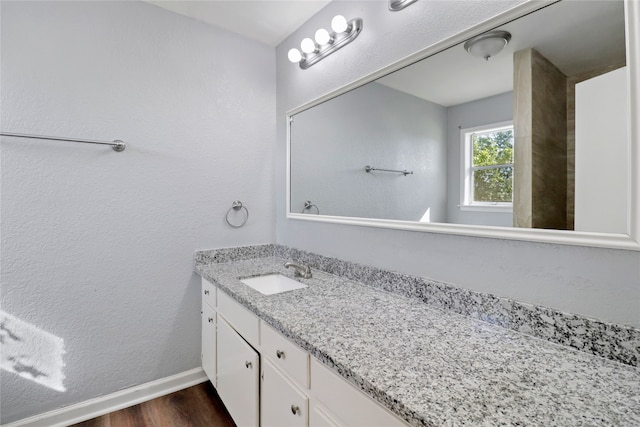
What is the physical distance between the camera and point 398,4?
4.17 feet

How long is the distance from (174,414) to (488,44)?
2281 mm

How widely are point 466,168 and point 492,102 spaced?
0.24 m

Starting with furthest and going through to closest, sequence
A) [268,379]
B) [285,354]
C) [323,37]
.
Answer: [323,37] < [268,379] < [285,354]

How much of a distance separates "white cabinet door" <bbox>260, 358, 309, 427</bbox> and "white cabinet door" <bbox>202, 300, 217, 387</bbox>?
0.61 meters

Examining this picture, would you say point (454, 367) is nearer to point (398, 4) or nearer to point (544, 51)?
point (544, 51)

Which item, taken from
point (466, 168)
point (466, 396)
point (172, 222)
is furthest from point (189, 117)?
point (466, 396)

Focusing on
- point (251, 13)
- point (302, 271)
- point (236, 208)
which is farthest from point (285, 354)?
point (251, 13)

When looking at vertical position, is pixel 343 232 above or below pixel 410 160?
below

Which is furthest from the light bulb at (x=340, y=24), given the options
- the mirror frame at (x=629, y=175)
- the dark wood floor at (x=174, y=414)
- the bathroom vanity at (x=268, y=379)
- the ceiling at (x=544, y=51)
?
the dark wood floor at (x=174, y=414)

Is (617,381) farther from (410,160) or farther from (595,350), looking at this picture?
(410,160)

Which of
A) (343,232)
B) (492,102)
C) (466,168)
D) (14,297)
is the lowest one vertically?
(14,297)

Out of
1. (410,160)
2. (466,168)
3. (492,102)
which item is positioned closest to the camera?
(492,102)

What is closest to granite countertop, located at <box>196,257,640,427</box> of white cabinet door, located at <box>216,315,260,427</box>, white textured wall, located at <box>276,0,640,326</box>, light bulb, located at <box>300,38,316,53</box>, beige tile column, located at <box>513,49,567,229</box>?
white textured wall, located at <box>276,0,640,326</box>

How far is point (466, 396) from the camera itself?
2.09ft
